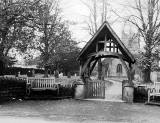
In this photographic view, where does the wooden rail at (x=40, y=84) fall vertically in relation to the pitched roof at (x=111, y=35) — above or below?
below

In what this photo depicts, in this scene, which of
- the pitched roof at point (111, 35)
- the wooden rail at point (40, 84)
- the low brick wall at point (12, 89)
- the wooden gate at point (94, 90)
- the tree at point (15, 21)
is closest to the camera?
the tree at point (15, 21)

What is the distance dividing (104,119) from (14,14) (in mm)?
8913

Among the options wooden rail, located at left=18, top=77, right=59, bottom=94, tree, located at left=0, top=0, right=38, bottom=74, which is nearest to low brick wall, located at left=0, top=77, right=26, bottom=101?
wooden rail, located at left=18, top=77, right=59, bottom=94

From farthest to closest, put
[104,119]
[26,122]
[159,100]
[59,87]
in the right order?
[59,87]
[159,100]
[104,119]
[26,122]

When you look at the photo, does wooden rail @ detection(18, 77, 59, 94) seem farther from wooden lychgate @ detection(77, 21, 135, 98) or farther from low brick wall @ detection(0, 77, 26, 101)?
wooden lychgate @ detection(77, 21, 135, 98)

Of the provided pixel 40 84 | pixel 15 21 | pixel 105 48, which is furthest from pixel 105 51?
pixel 15 21

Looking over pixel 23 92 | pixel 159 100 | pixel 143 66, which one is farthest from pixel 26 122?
pixel 143 66

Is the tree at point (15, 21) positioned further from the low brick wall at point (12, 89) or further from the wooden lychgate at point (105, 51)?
the wooden lychgate at point (105, 51)

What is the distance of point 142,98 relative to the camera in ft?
52.0

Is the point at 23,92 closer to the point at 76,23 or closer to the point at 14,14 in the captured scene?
the point at 14,14

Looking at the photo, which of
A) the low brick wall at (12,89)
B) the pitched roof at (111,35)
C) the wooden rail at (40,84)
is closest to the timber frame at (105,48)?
the pitched roof at (111,35)

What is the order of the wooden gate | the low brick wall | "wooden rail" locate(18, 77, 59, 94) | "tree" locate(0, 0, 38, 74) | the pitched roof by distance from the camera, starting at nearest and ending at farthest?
"tree" locate(0, 0, 38, 74)
the pitched roof
the wooden gate
the low brick wall
"wooden rail" locate(18, 77, 59, 94)

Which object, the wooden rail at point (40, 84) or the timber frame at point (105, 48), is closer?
the timber frame at point (105, 48)

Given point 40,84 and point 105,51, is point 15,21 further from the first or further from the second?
point 105,51
